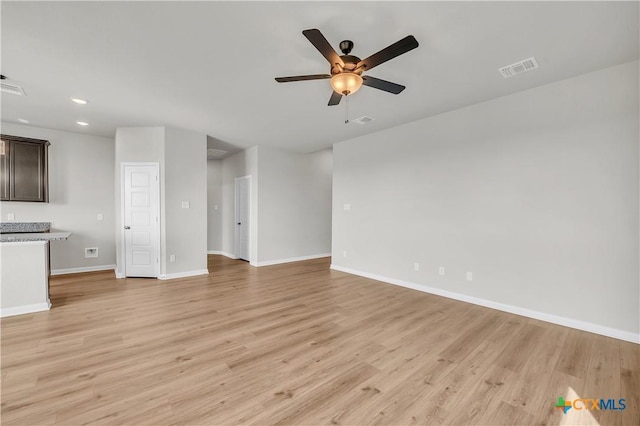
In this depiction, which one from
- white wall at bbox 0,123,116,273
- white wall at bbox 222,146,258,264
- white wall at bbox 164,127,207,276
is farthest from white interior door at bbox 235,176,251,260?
white wall at bbox 0,123,116,273

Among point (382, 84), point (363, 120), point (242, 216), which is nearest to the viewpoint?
point (382, 84)

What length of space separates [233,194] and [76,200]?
128 inches

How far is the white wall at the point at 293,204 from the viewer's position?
258 inches

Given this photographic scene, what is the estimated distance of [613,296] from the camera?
2.88m

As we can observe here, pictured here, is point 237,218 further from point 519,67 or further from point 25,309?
point 519,67

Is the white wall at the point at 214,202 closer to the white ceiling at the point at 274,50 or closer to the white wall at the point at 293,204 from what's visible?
the white wall at the point at 293,204

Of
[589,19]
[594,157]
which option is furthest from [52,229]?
[594,157]

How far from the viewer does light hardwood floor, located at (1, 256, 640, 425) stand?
1.80m

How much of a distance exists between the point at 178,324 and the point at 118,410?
1.37m

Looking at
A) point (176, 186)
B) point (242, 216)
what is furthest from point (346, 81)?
point (242, 216)

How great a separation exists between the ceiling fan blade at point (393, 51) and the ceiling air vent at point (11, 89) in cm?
430

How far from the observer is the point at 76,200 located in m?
5.54

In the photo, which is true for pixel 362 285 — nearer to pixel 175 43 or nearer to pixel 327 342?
pixel 327 342

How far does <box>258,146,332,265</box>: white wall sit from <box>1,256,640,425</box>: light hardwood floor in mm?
2809
